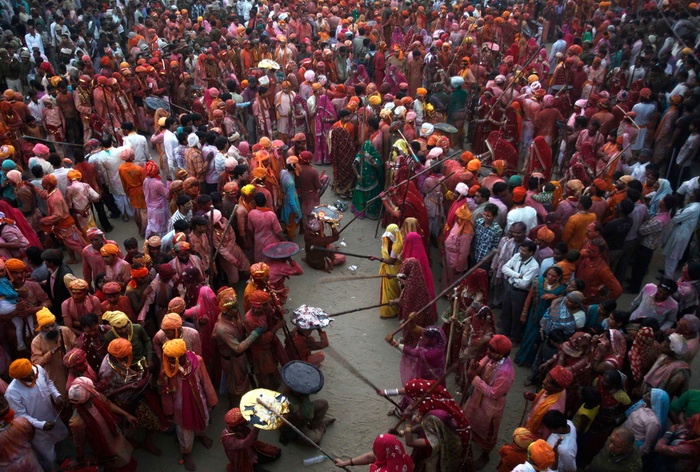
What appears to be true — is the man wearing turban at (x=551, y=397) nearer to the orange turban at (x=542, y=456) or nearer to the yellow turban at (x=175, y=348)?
the orange turban at (x=542, y=456)

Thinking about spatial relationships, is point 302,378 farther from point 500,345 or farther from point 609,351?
point 609,351

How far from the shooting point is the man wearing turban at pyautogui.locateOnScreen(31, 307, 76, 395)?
5.64 meters

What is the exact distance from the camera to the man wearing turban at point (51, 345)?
18.5 feet

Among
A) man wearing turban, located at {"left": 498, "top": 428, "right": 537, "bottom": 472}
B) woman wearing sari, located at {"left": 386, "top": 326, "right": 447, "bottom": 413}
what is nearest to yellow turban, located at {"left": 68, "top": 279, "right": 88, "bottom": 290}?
woman wearing sari, located at {"left": 386, "top": 326, "right": 447, "bottom": 413}

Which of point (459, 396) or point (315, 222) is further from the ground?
point (315, 222)

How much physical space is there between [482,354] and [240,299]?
4.03 metres

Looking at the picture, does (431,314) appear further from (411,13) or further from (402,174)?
(411,13)

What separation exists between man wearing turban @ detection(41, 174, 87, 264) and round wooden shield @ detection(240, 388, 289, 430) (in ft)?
16.6

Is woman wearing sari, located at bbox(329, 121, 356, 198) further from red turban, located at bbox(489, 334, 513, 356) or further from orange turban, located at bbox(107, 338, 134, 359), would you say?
orange turban, located at bbox(107, 338, 134, 359)

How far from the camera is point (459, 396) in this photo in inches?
Result: 261

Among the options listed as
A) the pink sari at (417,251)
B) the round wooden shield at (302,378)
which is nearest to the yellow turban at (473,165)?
the pink sari at (417,251)

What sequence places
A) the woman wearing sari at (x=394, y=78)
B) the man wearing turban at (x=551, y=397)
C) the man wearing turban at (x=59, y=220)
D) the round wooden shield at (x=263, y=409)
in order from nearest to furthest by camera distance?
the round wooden shield at (x=263, y=409) < the man wearing turban at (x=551, y=397) < the man wearing turban at (x=59, y=220) < the woman wearing sari at (x=394, y=78)

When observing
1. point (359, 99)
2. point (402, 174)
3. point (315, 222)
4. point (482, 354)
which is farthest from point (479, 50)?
point (482, 354)

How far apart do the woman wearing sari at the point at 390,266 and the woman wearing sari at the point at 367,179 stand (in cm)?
219
